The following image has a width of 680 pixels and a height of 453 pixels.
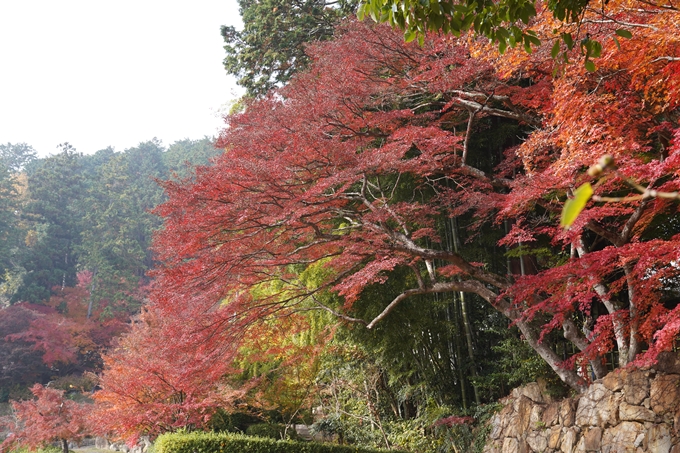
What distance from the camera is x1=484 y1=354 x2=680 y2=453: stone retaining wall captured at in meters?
5.46

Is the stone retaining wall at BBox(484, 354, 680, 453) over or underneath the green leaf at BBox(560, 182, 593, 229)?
underneath

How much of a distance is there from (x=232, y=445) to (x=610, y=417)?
5216mm

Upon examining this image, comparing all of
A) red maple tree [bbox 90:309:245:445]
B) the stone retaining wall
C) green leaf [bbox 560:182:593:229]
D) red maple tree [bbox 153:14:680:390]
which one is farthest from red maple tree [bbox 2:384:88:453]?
green leaf [bbox 560:182:593:229]

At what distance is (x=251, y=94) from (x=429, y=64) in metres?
6.73

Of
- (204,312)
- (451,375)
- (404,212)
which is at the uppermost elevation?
(404,212)

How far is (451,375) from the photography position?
8.93m

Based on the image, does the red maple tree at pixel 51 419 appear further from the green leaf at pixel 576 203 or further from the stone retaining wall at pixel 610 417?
the green leaf at pixel 576 203

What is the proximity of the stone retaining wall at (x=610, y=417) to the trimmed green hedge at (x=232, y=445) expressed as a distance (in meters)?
2.39

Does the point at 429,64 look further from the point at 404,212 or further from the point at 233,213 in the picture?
the point at 233,213

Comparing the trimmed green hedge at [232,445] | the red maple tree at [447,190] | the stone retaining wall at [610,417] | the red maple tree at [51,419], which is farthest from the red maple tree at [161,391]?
the stone retaining wall at [610,417]

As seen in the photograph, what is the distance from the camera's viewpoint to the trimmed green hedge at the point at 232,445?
8.25 meters

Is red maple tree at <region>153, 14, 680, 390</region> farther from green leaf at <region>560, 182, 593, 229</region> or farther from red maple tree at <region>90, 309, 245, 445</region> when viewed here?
green leaf at <region>560, 182, 593, 229</region>

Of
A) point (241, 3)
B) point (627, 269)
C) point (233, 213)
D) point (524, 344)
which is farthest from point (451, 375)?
point (241, 3)

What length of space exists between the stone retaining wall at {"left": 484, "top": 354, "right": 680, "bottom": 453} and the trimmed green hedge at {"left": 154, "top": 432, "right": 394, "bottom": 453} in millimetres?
2386
